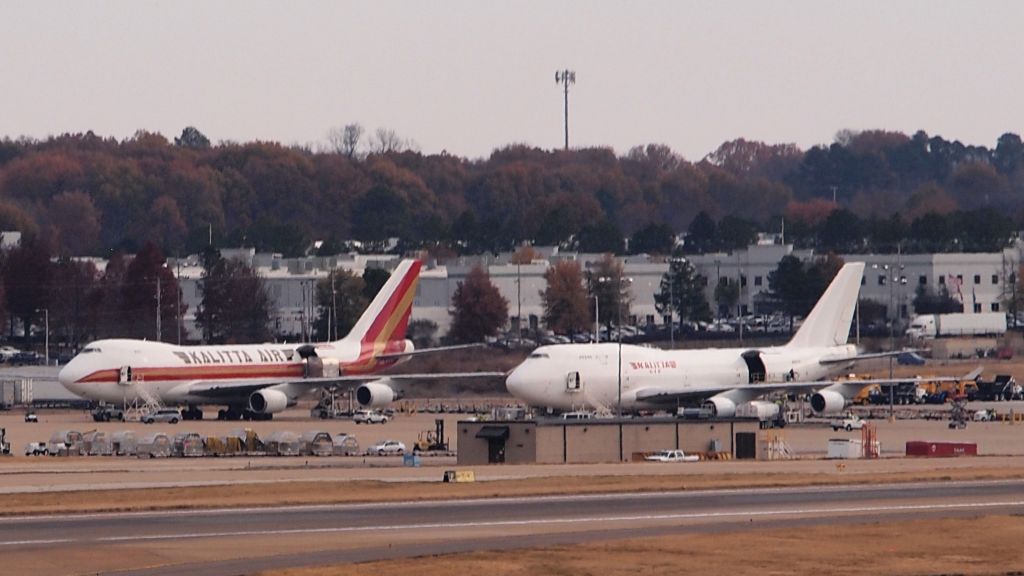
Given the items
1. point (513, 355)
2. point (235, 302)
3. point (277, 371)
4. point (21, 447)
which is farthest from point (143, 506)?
point (235, 302)

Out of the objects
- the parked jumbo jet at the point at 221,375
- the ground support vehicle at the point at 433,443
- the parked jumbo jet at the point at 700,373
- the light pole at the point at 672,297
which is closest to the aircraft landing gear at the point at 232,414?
the parked jumbo jet at the point at 221,375

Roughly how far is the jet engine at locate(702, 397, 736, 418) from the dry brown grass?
46658mm

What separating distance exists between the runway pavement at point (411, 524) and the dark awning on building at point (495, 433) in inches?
679

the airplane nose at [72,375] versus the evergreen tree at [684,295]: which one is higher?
the evergreen tree at [684,295]

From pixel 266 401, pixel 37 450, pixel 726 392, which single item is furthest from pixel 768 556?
pixel 266 401

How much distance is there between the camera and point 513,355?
5551 inches

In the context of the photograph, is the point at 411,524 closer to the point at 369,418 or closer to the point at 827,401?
the point at 827,401

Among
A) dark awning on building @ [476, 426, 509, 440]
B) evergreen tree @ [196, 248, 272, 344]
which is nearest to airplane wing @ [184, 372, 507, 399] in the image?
dark awning on building @ [476, 426, 509, 440]

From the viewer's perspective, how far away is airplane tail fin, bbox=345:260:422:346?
364 feet

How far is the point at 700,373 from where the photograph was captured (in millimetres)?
97875

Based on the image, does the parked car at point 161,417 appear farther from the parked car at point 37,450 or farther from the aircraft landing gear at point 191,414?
the parked car at point 37,450

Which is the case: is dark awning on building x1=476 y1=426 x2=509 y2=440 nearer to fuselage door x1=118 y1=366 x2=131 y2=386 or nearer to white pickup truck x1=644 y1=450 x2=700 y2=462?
white pickup truck x1=644 y1=450 x2=700 y2=462

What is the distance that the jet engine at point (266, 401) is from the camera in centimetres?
9975

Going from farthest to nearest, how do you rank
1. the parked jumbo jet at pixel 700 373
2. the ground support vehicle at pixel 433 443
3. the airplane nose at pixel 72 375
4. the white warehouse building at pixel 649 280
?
the white warehouse building at pixel 649 280
the airplane nose at pixel 72 375
the parked jumbo jet at pixel 700 373
the ground support vehicle at pixel 433 443
